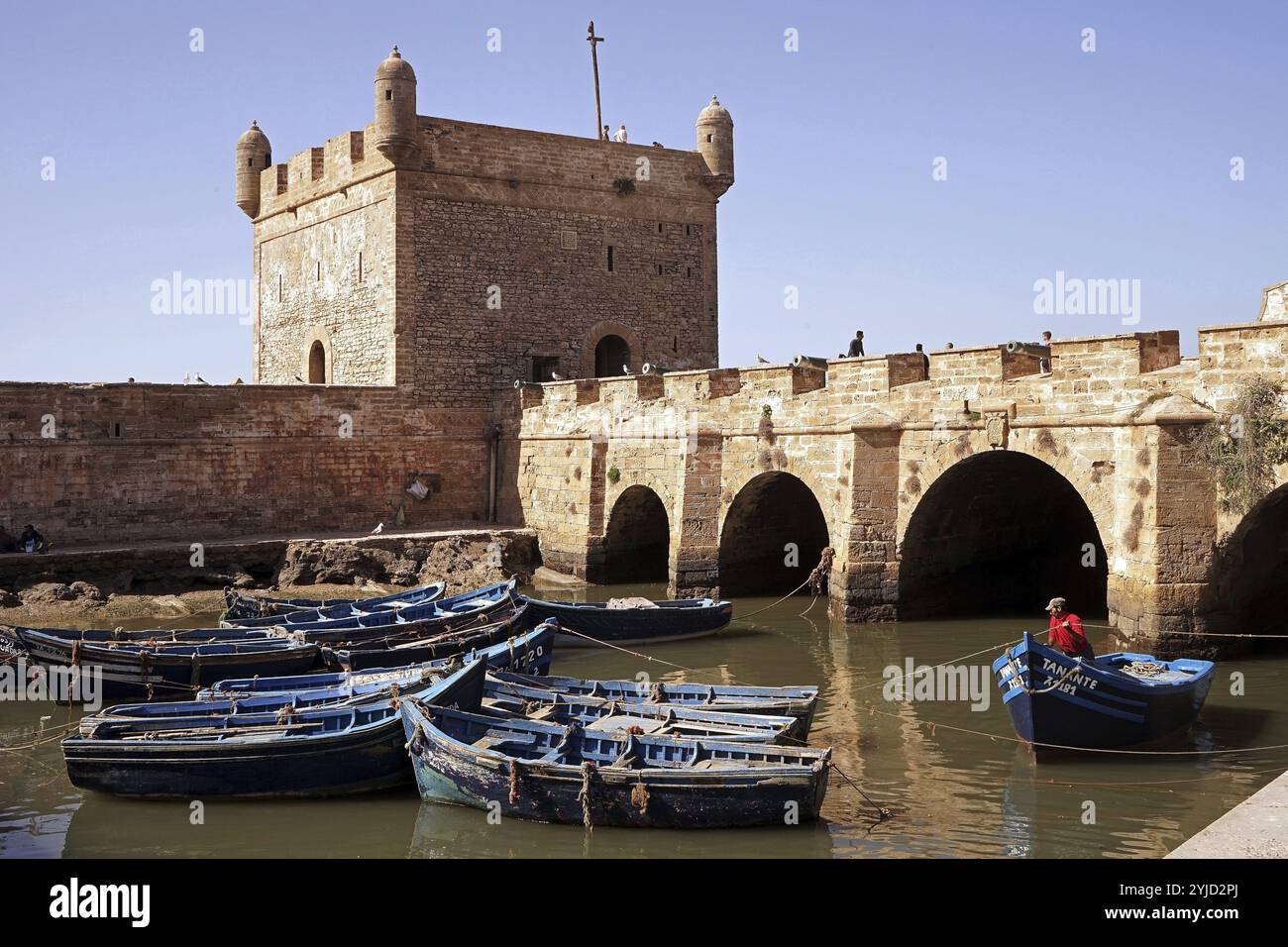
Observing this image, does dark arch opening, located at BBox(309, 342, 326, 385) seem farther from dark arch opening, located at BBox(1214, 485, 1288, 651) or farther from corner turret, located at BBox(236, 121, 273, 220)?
dark arch opening, located at BBox(1214, 485, 1288, 651)

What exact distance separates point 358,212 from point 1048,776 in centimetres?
2172

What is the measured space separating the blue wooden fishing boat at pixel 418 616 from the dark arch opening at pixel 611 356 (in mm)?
12741

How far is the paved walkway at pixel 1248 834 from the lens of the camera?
6797 millimetres

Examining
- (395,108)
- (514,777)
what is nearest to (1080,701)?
(514,777)

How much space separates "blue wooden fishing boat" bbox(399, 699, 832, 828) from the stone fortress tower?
17.0m

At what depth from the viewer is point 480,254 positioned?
92.1 feet

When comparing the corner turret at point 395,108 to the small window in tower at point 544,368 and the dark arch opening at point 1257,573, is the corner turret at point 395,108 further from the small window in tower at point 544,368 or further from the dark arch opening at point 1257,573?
the dark arch opening at point 1257,573

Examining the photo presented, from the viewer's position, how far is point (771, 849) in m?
9.54

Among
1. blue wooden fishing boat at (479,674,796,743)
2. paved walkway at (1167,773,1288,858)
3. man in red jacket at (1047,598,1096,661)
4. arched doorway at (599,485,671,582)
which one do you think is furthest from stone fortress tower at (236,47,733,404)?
paved walkway at (1167,773,1288,858)

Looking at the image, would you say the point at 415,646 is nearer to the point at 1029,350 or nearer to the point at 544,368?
the point at 1029,350

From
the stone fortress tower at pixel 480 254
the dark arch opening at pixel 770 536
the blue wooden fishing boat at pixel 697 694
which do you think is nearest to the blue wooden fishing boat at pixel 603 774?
the blue wooden fishing boat at pixel 697 694

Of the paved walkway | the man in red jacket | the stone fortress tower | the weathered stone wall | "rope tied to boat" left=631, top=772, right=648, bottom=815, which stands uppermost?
the stone fortress tower

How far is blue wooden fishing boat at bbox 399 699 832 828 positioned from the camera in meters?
9.91
